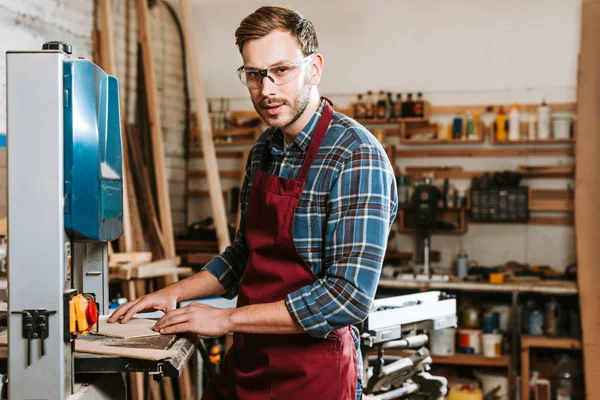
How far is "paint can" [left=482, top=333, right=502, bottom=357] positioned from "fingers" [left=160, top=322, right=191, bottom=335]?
3647 mm

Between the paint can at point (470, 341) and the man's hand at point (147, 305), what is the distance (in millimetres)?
3432

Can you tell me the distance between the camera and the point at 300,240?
151 cm

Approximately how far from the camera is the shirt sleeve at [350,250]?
1410 mm

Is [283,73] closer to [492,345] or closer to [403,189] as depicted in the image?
[492,345]

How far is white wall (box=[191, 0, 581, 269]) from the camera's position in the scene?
200 inches

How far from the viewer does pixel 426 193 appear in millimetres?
4824

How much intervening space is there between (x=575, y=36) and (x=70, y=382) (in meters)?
4.84

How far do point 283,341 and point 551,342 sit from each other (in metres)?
3.47

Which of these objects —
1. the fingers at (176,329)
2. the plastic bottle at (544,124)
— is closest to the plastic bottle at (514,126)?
the plastic bottle at (544,124)

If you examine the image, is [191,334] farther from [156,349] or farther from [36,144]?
[36,144]

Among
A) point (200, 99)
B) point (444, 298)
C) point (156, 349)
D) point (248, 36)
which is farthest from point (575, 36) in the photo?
point (156, 349)

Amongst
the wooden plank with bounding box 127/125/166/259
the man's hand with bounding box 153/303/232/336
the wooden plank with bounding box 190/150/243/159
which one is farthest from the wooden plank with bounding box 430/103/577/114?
the man's hand with bounding box 153/303/232/336

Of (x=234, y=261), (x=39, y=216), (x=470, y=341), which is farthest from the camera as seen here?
(x=470, y=341)

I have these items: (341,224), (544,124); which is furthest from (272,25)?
(544,124)
